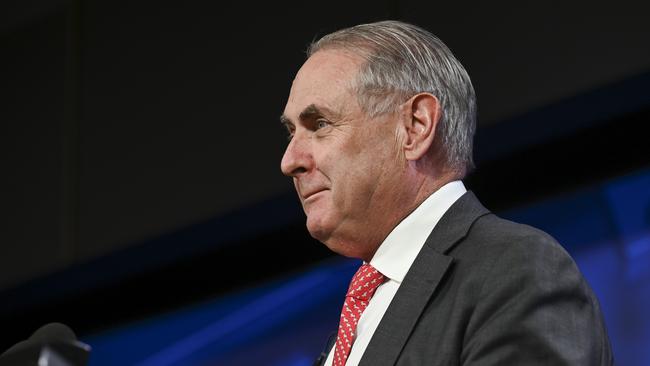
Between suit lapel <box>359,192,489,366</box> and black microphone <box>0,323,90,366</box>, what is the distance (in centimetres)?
46

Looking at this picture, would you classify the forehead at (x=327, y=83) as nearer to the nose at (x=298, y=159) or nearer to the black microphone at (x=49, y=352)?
the nose at (x=298, y=159)

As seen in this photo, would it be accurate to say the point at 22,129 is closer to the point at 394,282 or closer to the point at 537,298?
the point at 394,282

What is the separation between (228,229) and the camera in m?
3.15

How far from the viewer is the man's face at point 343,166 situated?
161 centimetres

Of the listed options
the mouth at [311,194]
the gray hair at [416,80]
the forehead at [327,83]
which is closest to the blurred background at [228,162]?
the gray hair at [416,80]

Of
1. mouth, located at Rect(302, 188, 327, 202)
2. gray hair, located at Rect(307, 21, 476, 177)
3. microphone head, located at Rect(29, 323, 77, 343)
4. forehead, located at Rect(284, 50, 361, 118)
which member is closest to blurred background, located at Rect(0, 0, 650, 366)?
gray hair, located at Rect(307, 21, 476, 177)

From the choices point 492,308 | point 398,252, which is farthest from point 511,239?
point 398,252

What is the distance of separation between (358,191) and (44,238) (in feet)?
6.82

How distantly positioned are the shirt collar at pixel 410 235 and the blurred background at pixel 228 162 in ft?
2.98

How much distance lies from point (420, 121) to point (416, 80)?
0.07 metres

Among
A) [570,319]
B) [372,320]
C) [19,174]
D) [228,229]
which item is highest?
[19,174]

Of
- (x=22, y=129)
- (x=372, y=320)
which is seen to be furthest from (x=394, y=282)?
(x=22, y=129)

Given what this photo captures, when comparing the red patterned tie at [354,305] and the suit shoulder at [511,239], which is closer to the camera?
the suit shoulder at [511,239]

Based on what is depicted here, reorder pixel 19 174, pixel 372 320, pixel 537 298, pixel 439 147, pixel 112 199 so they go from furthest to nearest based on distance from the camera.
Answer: pixel 19 174 < pixel 112 199 < pixel 439 147 < pixel 372 320 < pixel 537 298
